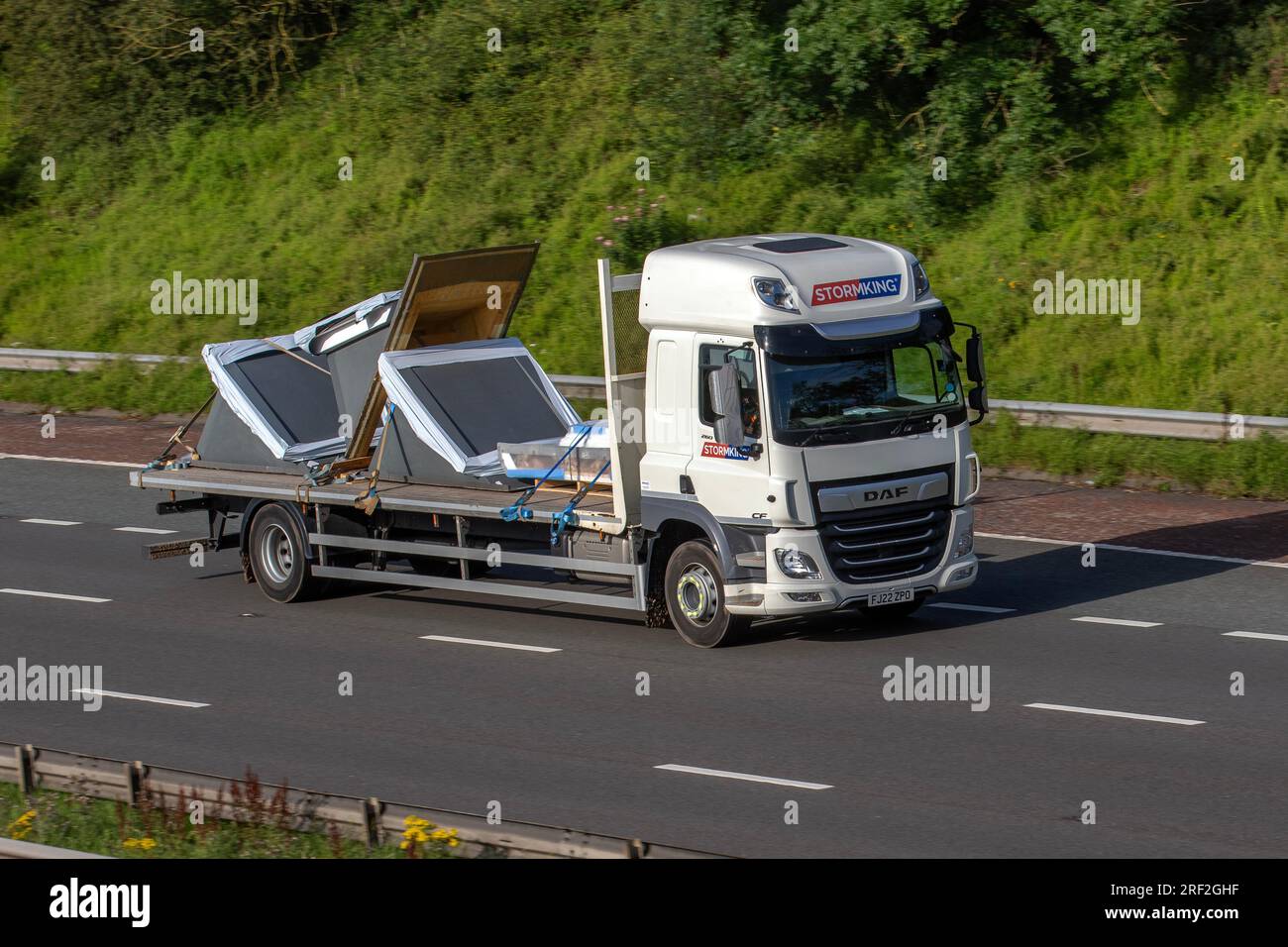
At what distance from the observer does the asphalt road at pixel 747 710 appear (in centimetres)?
962

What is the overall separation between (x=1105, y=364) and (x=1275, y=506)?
384cm

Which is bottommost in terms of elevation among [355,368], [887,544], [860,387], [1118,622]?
[1118,622]

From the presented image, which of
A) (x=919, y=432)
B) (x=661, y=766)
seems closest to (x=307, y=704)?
(x=661, y=766)

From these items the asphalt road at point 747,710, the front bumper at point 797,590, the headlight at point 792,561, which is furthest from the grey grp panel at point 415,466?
the headlight at point 792,561

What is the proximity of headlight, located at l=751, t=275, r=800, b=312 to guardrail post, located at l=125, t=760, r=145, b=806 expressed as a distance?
18.8 feet

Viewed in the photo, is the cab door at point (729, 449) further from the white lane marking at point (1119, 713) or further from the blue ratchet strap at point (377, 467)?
the blue ratchet strap at point (377, 467)

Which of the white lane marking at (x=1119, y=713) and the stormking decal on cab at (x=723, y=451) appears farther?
the stormking decal on cab at (x=723, y=451)

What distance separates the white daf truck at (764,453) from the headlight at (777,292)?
19 mm

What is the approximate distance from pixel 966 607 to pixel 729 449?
2.99m

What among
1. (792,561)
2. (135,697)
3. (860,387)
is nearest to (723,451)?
(792,561)

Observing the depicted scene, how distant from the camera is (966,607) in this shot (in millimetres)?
14703

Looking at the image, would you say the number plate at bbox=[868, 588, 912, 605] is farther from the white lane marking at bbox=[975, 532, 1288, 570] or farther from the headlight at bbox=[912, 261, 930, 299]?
the white lane marking at bbox=[975, 532, 1288, 570]

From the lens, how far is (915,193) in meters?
24.9

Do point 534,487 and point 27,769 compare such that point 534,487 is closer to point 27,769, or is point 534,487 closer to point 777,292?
point 777,292
